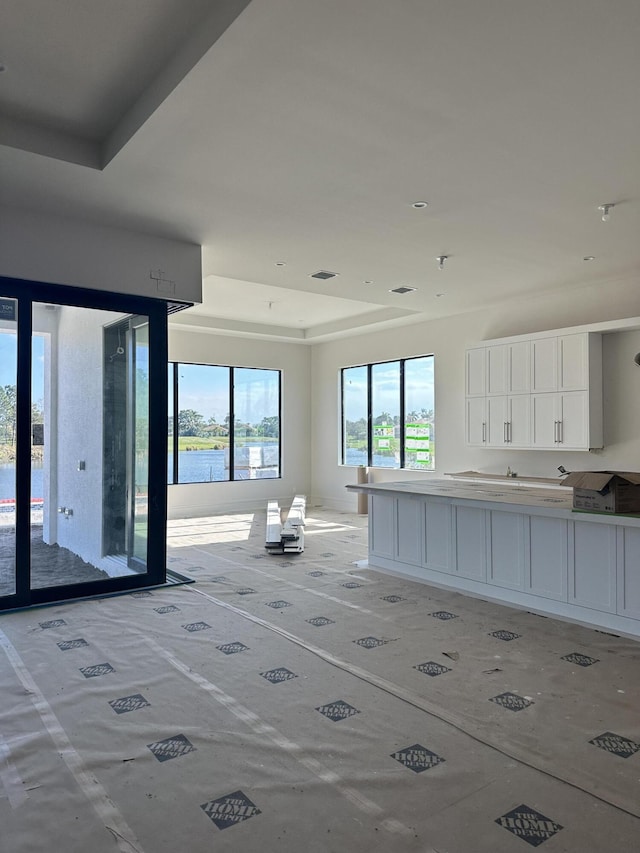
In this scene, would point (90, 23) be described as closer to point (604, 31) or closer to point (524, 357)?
point (604, 31)

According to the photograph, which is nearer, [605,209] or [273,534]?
[605,209]

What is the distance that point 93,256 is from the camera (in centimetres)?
504

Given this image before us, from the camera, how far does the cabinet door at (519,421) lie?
24.3 feet

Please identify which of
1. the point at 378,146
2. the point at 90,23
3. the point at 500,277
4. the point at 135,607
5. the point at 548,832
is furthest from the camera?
the point at 500,277

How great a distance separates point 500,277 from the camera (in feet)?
22.5

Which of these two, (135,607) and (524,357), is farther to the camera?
(524,357)

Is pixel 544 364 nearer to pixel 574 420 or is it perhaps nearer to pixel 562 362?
pixel 562 362

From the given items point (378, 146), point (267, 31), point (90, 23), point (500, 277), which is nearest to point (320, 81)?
point (267, 31)

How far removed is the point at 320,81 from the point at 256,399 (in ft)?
27.9

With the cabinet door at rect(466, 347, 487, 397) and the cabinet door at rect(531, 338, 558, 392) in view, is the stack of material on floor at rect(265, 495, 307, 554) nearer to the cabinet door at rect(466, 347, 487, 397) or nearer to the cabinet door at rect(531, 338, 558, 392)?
the cabinet door at rect(466, 347, 487, 397)

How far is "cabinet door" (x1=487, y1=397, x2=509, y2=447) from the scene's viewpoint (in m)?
7.66

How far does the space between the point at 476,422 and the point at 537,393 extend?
3.19 feet

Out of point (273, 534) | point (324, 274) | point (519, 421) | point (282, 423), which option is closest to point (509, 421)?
point (519, 421)

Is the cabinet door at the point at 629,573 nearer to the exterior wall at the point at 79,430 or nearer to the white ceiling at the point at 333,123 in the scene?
the white ceiling at the point at 333,123
